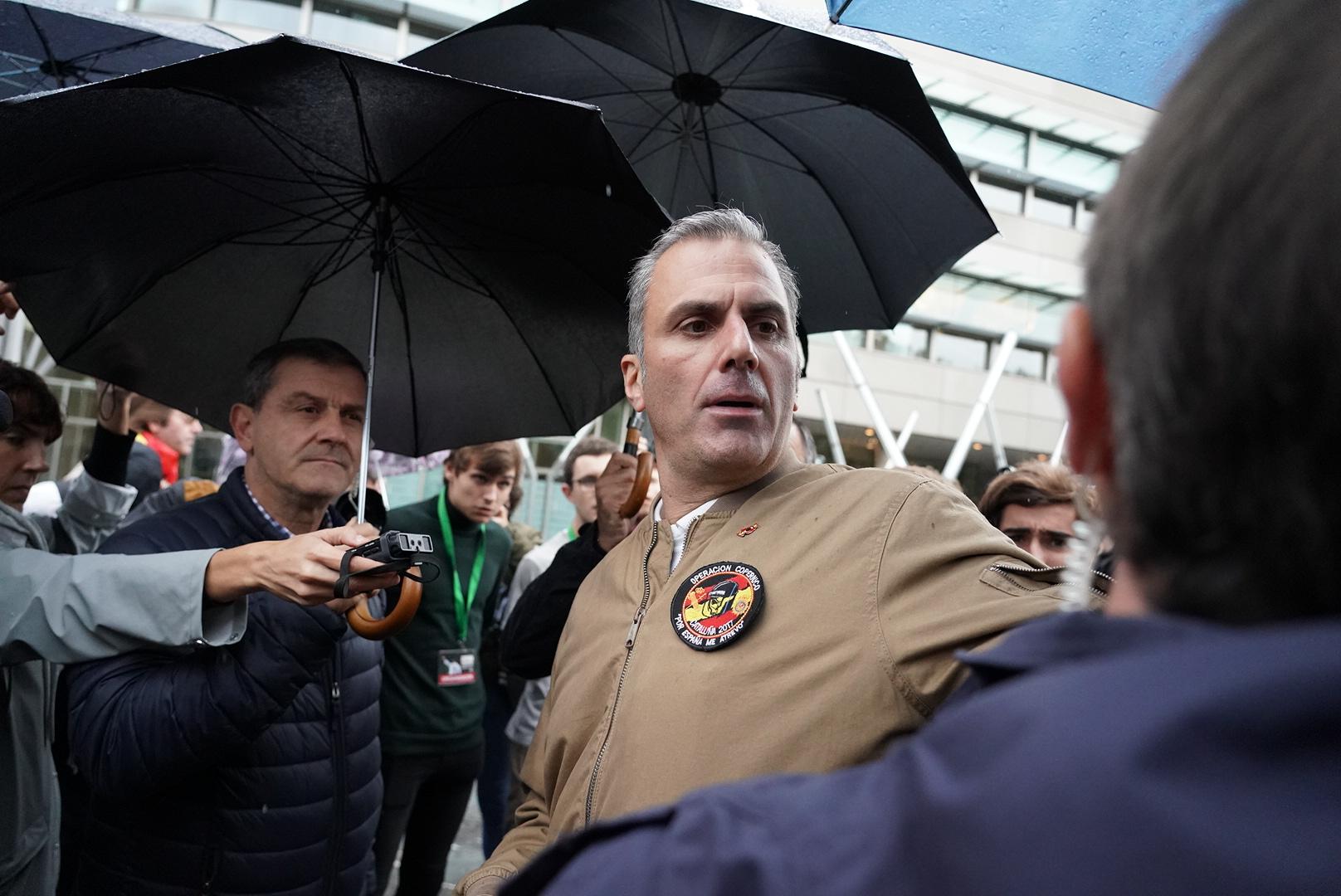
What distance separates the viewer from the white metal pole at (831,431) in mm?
18206

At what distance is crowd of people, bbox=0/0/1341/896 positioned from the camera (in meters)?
0.54

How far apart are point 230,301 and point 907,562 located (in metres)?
2.24

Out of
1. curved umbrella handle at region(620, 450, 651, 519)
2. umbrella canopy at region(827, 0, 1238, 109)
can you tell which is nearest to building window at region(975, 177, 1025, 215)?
umbrella canopy at region(827, 0, 1238, 109)

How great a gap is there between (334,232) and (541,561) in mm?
2739

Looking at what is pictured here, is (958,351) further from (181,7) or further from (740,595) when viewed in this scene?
(740,595)

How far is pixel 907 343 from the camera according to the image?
966 inches

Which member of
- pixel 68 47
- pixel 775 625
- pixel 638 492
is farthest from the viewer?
pixel 68 47

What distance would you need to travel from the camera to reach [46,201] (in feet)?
7.89

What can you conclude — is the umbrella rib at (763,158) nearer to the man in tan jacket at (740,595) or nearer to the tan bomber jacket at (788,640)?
Result: the man in tan jacket at (740,595)

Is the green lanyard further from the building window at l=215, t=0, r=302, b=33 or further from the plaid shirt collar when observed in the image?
the building window at l=215, t=0, r=302, b=33

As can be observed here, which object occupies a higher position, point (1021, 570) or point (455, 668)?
point (1021, 570)

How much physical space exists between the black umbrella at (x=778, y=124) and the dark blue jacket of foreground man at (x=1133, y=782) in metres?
2.89

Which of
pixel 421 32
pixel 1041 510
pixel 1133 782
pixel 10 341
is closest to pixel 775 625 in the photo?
pixel 1133 782

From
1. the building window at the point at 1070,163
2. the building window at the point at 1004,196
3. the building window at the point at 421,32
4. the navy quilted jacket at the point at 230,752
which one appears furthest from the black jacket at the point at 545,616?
the building window at the point at 1070,163
